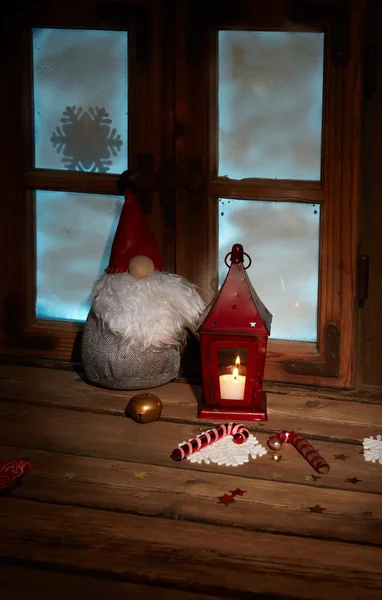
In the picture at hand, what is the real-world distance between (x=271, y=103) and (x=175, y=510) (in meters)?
1.26

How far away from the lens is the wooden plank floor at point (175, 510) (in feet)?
5.88

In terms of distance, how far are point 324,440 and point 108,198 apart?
40.5 inches

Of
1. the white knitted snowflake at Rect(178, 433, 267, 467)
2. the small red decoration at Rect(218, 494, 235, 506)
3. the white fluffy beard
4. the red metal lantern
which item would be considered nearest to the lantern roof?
the red metal lantern

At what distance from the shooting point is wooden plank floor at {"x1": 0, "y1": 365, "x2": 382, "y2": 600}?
5.88ft

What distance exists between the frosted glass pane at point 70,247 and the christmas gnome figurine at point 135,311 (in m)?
0.20

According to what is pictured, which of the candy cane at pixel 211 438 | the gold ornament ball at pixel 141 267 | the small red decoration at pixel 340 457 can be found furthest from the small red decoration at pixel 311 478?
the gold ornament ball at pixel 141 267

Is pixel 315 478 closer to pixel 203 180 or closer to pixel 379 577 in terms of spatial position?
pixel 379 577

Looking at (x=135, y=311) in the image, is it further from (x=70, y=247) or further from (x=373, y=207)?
(x=373, y=207)

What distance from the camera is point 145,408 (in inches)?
98.9

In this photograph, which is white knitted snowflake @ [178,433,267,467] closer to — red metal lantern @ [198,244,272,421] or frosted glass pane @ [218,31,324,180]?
red metal lantern @ [198,244,272,421]

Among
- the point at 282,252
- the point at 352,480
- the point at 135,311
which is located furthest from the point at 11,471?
the point at 282,252

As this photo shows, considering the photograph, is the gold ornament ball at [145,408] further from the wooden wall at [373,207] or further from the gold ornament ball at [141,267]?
the wooden wall at [373,207]

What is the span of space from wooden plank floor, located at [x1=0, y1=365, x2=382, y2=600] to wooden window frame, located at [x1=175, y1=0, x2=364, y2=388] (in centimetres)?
18

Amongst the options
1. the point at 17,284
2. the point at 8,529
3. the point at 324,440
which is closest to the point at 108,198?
the point at 17,284
